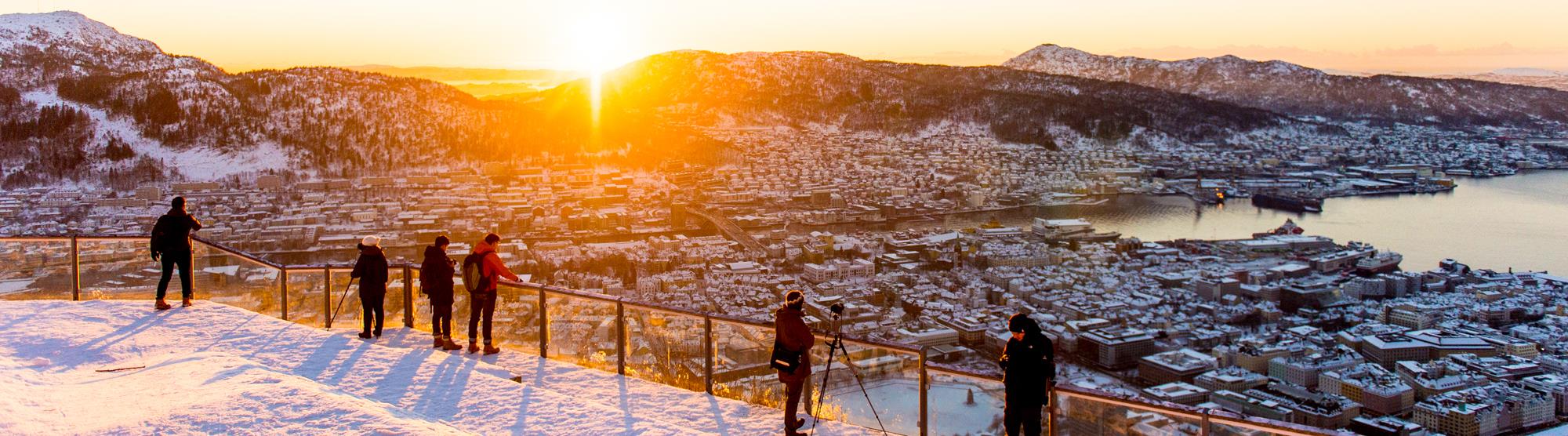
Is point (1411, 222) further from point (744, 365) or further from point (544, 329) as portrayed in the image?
point (544, 329)

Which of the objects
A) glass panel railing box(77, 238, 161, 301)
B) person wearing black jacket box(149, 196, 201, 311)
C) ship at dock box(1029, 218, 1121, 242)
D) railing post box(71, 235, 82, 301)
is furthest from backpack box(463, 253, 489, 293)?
ship at dock box(1029, 218, 1121, 242)

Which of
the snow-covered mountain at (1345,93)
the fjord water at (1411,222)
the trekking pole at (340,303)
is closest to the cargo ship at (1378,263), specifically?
the fjord water at (1411,222)

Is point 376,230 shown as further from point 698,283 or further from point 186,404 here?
point 186,404

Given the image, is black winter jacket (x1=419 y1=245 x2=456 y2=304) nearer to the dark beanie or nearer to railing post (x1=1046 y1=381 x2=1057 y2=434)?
the dark beanie

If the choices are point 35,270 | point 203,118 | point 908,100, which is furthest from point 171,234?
point 908,100

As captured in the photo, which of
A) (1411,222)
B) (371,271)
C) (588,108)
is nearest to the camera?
(371,271)

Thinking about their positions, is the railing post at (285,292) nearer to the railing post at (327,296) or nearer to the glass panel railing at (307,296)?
the glass panel railing at (307,296)
